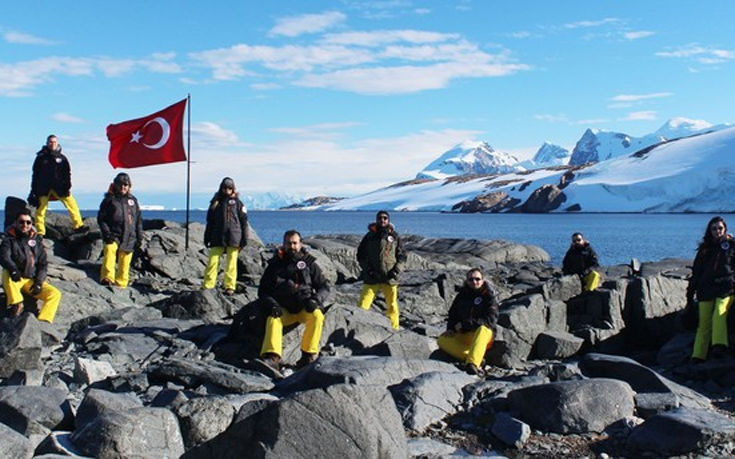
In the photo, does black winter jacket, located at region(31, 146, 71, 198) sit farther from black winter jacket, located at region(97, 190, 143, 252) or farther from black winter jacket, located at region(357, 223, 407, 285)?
black winter jacket, located at region(357, 223, 407, 285)

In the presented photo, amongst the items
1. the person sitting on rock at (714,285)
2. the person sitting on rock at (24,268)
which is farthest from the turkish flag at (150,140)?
the person sitting on rock at (714,285)

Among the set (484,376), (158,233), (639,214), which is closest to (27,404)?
(484,376)

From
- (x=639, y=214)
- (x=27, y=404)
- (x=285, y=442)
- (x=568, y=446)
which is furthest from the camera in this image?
(x=639, y=214)

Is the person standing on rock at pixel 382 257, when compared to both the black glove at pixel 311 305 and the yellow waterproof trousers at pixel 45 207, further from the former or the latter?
the yellow waterproof trousers at pixel 45 207

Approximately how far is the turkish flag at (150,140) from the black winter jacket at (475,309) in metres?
11.9

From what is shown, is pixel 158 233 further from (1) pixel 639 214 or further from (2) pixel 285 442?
(1) pixel 639 214

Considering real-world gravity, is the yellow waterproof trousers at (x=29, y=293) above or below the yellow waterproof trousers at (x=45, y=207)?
below

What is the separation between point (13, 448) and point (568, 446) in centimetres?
682

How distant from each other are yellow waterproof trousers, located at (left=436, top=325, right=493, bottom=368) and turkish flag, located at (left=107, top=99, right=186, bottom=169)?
469 inches

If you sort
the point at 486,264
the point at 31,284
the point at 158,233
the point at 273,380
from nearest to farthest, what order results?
the point at 273,380
the point at 31,284
the point at 158,233
the point at 486,264

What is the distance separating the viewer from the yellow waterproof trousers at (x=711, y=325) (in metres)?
14.6

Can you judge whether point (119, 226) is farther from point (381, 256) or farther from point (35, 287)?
point (381, 256)

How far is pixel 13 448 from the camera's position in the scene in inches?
309

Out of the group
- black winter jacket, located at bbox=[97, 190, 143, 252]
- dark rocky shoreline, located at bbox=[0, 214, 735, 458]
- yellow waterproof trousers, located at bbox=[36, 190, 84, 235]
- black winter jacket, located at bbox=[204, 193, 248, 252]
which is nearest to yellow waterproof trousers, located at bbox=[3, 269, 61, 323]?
dark rocky shoreline, located at bbox=[0, 214, 735, 458]
